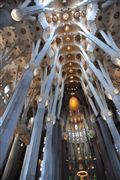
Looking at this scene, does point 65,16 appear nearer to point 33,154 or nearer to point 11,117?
point 33,154

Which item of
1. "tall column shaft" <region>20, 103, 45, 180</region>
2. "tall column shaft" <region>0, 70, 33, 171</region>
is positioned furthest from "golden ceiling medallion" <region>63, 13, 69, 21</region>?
"tall column shaft" <region>0, 70, 33, 171</region>

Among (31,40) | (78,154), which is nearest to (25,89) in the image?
(31,40)

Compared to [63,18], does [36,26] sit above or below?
below

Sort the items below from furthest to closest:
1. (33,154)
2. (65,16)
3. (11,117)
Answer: (65,16), (33,154), (11,117)

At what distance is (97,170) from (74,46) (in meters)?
11.4

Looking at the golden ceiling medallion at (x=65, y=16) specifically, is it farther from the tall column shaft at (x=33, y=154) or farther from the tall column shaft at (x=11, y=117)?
the tall column shaft at (x=11, y=117)

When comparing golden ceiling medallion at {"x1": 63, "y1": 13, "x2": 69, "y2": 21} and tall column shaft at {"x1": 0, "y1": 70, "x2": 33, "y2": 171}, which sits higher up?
golden ceiling medallion at {"x1": 63, "y1": 13, "x2": 69, "y2": 21}

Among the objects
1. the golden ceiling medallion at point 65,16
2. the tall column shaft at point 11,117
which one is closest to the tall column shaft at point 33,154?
the tall column shaft at point 11,117

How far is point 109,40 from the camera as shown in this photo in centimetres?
1586

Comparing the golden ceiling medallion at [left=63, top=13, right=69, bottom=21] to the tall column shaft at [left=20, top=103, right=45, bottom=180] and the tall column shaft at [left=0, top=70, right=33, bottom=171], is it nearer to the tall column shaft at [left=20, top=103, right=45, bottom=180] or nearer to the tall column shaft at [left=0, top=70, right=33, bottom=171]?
the tall column shaft at [left=20, top=103, right=45, bottom=180]

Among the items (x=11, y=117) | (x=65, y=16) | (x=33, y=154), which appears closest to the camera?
(x=11, y=117)

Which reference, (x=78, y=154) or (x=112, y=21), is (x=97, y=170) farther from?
(x=112, y=21)

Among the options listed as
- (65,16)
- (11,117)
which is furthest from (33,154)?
(65,16)

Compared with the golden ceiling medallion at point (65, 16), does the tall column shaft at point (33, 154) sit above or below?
below
